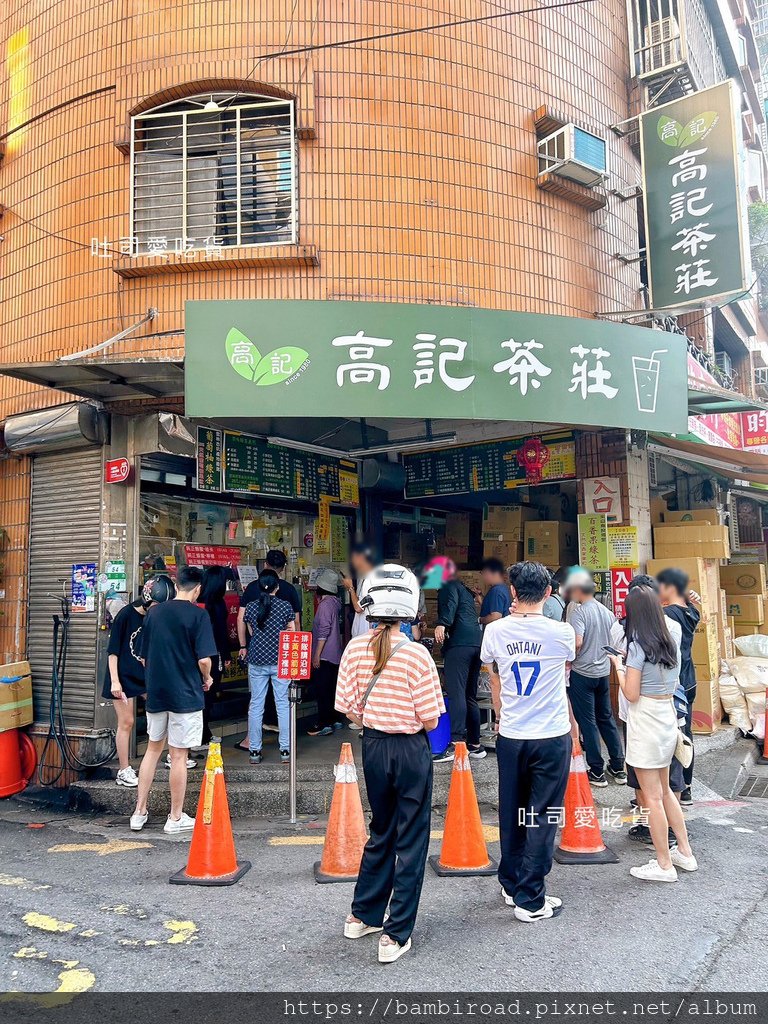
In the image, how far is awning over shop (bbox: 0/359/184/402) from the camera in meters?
6.43

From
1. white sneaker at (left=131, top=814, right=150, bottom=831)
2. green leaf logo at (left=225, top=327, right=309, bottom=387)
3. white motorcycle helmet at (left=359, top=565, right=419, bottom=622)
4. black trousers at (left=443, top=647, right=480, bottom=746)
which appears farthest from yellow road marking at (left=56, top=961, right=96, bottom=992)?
green leaf logo at (left=225, top=327, right=309, bottom=387)

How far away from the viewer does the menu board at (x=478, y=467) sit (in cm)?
909

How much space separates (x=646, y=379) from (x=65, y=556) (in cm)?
620

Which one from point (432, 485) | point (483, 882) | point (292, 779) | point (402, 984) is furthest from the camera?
point (432, 485)

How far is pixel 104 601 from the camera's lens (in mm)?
7348

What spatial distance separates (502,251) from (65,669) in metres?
6.32

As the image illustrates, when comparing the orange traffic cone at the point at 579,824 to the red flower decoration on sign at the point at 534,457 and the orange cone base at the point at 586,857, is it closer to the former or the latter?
the orange cone base at the point at 586,857

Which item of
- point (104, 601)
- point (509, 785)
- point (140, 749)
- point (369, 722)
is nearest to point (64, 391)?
point (104, 601)

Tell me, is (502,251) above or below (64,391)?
above

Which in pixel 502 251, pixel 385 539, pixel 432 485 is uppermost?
pixel 502 251

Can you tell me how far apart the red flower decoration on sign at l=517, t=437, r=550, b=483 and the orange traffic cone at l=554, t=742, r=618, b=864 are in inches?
173

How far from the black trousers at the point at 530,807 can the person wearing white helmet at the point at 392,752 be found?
0.62 metres

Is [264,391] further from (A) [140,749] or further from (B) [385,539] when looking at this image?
(B) [385,539]

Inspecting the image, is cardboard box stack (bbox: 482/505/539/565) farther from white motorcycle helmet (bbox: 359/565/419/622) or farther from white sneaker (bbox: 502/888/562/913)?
white motorcycle helmet (bbox: 359/565/419/622)
